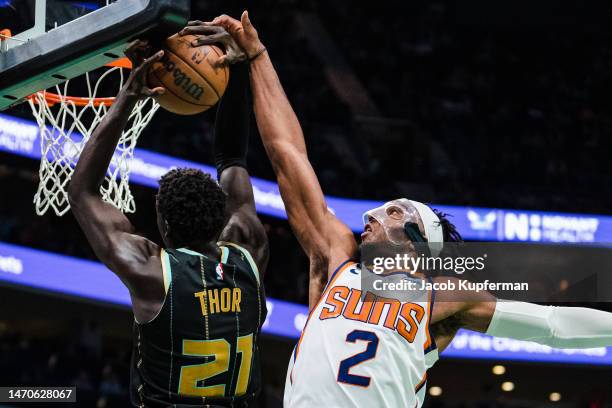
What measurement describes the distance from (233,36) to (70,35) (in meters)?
0.69

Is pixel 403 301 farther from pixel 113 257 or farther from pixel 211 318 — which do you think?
pixel 113 257

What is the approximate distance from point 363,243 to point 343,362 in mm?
511

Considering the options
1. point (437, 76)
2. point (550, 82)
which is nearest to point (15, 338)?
point (437, 76)

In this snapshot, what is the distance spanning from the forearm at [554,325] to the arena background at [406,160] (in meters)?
6.48

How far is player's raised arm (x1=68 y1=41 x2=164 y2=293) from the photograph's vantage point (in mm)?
3178

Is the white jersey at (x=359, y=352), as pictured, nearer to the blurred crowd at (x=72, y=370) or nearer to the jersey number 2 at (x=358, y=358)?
the jersey number 2 at (x=358, y=358)

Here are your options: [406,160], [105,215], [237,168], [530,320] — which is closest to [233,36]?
[237,168]

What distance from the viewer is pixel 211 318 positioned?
3.28 metres

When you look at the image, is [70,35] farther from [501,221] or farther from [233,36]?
[501,221]

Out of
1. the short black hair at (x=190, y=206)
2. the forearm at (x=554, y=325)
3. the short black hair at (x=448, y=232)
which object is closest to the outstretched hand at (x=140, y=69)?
the short black hair at (x=190, y=206)

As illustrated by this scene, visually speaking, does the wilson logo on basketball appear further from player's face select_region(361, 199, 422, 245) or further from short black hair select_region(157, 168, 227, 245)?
player's face select_region(361, 199, 422, 245)

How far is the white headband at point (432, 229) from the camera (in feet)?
12.7

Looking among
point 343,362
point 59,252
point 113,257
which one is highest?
point 113,257

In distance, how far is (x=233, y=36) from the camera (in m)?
3.96
